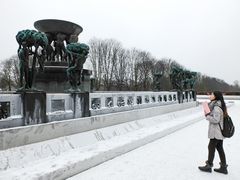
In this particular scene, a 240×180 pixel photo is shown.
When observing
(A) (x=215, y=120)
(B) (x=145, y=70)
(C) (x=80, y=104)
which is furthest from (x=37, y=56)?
(B) (x=145, y=70)

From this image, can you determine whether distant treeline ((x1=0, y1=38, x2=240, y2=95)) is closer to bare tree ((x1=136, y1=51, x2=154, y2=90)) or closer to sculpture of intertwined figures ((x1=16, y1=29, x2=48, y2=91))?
bare tree ((x1=136, y1=51, x2=154, y2=90))

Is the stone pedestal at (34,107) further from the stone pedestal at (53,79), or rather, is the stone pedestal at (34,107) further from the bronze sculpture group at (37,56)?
the stone pedestal at (53,79)

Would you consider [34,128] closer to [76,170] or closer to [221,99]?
[76,170]

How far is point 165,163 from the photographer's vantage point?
18.9 feet

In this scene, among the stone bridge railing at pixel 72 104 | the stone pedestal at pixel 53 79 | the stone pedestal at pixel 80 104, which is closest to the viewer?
the stone bridge railing at pixel 72 104

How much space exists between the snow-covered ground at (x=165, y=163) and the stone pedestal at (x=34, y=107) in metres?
1.80

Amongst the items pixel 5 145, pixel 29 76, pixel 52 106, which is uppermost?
pixel 29 76

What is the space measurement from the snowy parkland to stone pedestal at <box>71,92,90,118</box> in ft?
0.89

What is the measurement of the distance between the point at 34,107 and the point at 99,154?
5.99ft

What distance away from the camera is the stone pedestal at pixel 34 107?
591 centimetres

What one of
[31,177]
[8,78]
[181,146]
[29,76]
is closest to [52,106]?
[29,76]

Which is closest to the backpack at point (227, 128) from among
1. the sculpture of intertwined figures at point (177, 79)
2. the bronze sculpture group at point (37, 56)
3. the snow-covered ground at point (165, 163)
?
the snow-covered ground at point (165, 163)

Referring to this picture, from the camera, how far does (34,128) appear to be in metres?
5.90

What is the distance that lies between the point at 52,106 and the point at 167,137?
408 centimetres
